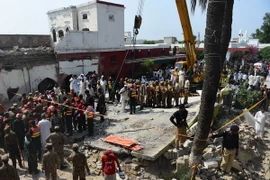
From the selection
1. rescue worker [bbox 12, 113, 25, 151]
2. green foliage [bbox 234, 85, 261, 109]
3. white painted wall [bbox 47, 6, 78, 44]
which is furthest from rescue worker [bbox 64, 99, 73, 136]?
white painted wall [bbox 47, 6, 78, 44]

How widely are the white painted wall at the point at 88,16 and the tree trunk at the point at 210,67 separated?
1604 centimetres

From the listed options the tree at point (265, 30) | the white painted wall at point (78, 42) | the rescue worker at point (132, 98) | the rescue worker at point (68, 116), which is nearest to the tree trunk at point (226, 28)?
the rescue worker at point (132, 98)

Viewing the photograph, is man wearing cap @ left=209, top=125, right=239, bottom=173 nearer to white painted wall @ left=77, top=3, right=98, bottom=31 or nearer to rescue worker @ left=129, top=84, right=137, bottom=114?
rescue worker @ left=129, top=84, right=137, bottom=114

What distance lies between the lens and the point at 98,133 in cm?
1059

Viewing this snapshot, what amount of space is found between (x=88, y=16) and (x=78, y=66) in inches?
198

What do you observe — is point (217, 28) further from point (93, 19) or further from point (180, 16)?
point (93, 19)

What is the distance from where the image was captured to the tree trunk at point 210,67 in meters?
6.27

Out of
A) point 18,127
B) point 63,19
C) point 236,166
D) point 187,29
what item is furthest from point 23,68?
point 236,166

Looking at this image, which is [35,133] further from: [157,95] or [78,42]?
[78,42]

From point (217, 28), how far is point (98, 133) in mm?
6561

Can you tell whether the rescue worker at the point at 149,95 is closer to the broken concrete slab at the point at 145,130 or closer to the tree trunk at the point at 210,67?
the broken concrete slab at the point at 145,130

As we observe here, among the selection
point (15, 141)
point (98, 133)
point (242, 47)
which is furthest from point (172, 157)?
point (242, 47)

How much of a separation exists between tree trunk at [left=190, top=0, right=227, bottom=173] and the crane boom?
941 centimetres

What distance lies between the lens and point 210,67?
666 centimetres
